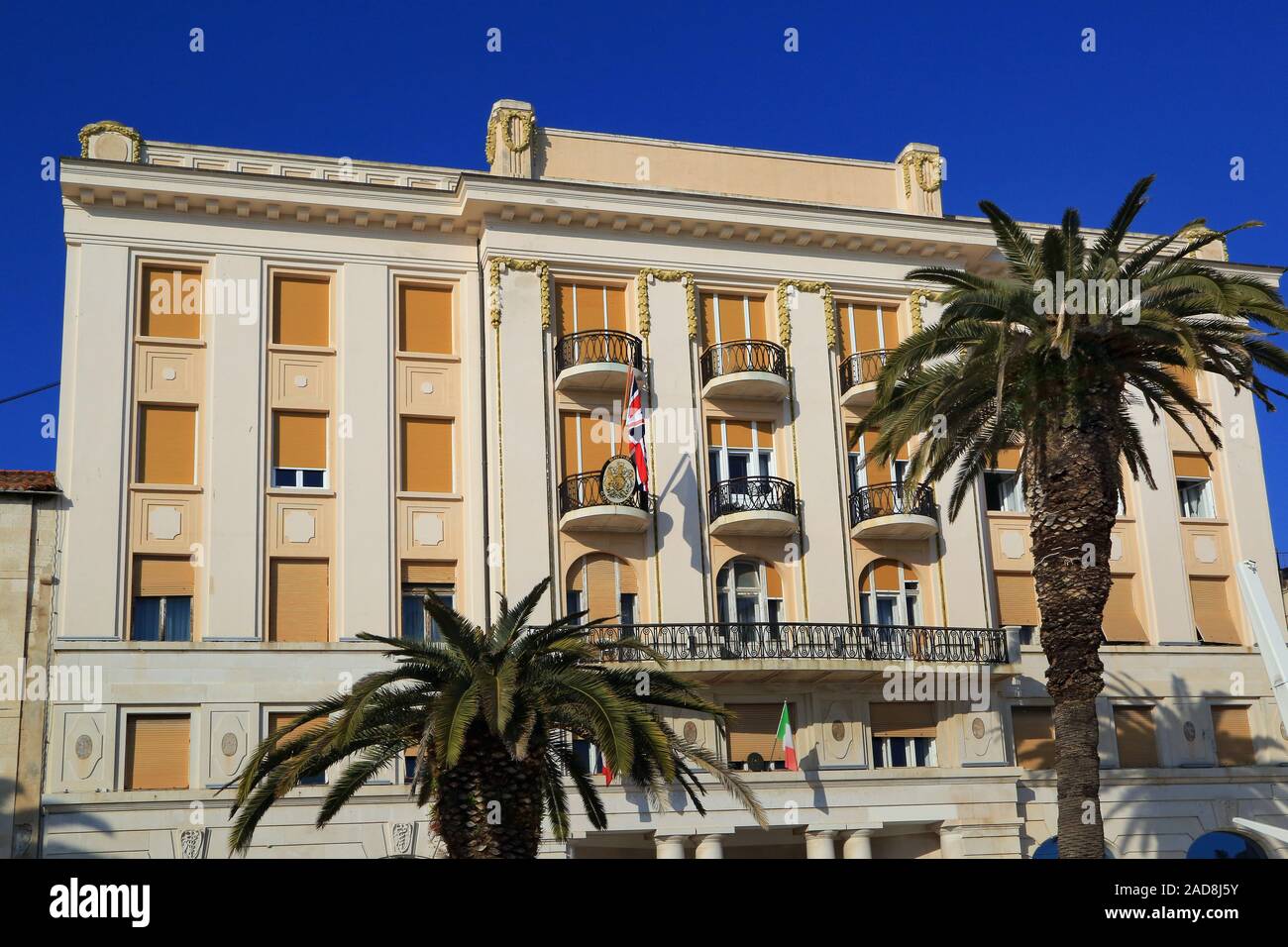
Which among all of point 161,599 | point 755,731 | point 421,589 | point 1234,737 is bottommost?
point 1234,737

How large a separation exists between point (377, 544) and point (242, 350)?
4.95 metres

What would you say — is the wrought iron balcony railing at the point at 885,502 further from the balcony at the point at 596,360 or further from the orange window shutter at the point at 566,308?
the orange window shutter at the point at 566,308

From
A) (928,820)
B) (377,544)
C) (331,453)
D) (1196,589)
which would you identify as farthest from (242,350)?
(1196,589)

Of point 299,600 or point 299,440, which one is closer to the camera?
point 299,600

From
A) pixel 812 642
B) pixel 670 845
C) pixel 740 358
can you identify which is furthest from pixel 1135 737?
pixel 740 358

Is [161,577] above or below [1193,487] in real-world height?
below

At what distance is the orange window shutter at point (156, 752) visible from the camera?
1086 inches

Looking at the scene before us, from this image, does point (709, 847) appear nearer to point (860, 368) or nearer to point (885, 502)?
point (885, 502)

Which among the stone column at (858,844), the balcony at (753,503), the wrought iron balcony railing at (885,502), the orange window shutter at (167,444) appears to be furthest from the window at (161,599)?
the wrought iron balcony railing at (885,502)

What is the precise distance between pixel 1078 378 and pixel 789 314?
10.5 meters

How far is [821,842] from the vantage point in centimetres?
2947

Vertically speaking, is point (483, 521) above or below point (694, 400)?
below

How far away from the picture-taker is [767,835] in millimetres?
29938
